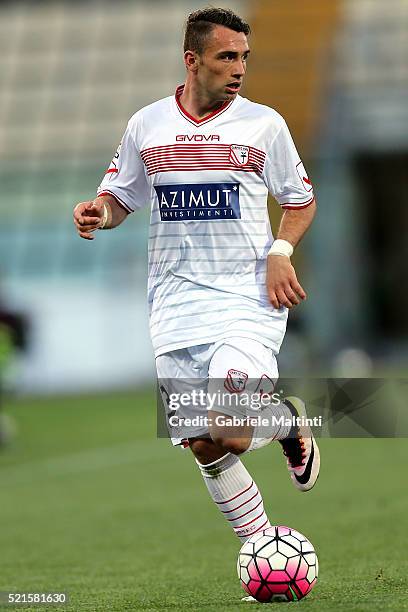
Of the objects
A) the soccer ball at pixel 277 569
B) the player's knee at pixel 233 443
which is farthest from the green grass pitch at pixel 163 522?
the player's knee at pixel 233 443

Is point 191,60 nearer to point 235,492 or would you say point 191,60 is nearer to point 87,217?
point 87,217

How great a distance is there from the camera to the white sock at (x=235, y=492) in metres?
5.70

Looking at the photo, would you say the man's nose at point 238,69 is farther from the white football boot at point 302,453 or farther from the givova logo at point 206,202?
the white football boot at point 302,453

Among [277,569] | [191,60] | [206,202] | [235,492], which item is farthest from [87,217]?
[277,569]

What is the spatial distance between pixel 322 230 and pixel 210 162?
28403 millimetres

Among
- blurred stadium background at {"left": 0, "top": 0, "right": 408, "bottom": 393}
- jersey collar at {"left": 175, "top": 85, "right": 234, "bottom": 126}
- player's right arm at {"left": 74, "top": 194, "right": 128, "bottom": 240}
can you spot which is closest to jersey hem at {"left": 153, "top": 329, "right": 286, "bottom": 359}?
player's right arm at {"left": 74, "top": 194, "right": 128, "bottom": 240}

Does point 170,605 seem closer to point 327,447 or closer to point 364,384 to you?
point 364,384

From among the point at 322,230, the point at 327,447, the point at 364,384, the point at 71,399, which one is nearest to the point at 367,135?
the point at 322,230

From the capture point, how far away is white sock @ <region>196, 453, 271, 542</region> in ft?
18.7

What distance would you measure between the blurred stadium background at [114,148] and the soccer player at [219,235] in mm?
22170

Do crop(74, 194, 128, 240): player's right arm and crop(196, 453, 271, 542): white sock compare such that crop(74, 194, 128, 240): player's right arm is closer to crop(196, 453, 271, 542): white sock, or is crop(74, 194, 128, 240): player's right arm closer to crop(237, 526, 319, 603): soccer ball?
crop(196, 453, 271, 542): white sock

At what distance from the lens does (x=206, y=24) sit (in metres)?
5.57

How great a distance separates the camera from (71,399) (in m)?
24.6

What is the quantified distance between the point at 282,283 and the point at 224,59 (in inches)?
38.4
